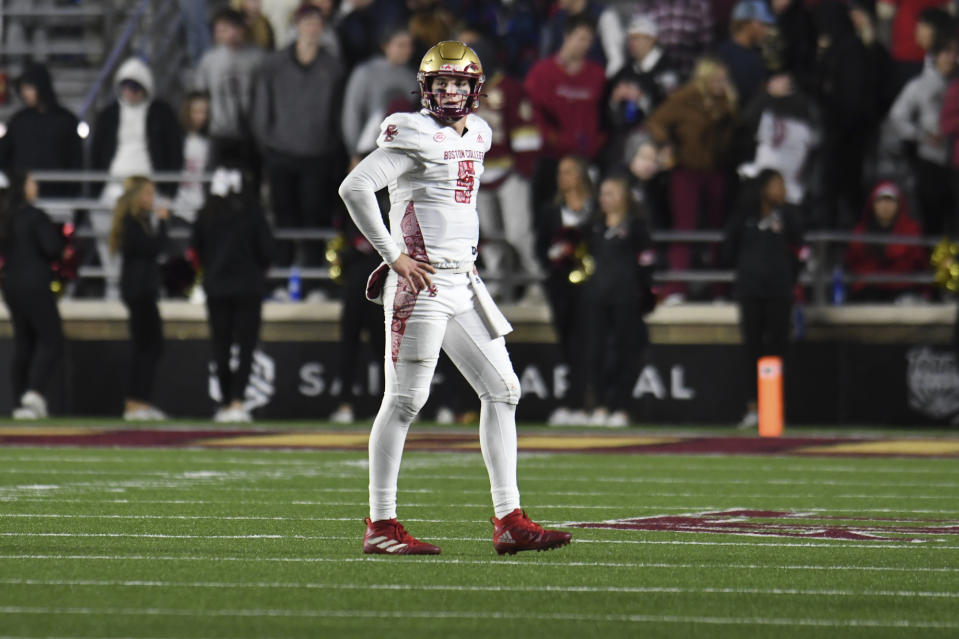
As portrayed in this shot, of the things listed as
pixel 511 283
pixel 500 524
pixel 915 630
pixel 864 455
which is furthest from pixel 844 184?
pixel 915 630

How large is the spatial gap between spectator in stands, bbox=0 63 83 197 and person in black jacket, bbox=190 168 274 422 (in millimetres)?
2381

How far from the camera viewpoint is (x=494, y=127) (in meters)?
17.7

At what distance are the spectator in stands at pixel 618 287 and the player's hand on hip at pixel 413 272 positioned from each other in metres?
8.49

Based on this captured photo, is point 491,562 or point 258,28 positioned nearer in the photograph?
point 491,562

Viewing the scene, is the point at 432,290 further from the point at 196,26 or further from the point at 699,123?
the point at 196,26

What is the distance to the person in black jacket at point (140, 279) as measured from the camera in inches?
701

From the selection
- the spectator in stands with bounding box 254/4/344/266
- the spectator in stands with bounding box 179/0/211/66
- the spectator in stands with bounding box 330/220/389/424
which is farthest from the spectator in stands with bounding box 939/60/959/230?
the spectator in stands with bounding box 179/0/211/66

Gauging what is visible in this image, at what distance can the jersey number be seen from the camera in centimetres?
837

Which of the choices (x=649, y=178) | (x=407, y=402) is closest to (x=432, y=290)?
(x=407, y=402)

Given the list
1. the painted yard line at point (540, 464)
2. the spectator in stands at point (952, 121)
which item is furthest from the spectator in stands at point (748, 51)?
the painted yard line at point (540, 464)

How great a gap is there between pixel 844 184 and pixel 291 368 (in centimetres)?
513

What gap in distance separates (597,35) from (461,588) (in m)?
12.3

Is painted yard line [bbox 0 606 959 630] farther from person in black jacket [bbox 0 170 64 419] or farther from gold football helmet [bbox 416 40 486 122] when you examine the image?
person in black jacket [bbox 0 170 64 419]

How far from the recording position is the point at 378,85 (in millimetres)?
18031
